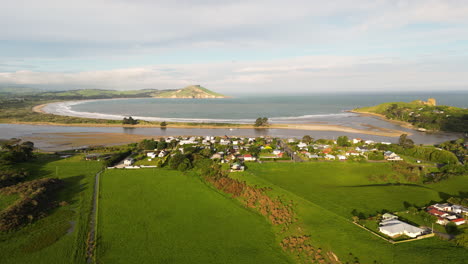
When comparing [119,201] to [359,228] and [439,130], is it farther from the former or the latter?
[439,130]

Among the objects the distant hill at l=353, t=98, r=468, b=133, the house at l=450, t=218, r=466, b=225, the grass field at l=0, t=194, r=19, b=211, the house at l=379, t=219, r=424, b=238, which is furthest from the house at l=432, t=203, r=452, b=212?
the distant hill at l=353, t=98, r=468, b=133

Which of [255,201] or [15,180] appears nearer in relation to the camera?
[255,201]

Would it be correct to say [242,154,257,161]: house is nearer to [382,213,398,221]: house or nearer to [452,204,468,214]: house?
[382,213,398,221]: house

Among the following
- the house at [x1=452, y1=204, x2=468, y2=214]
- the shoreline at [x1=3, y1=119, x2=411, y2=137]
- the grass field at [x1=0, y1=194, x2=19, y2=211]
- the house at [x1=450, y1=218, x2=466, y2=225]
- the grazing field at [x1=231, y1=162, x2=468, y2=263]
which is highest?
the shoreline at [x1=3, y1=119, x2=411, y2=137]

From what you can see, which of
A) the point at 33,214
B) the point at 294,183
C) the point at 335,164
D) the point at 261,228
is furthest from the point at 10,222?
the point at 335,164

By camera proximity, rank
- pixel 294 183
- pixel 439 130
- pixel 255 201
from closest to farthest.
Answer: pixel 255 201
pixel 294 183
pixel 439 130
